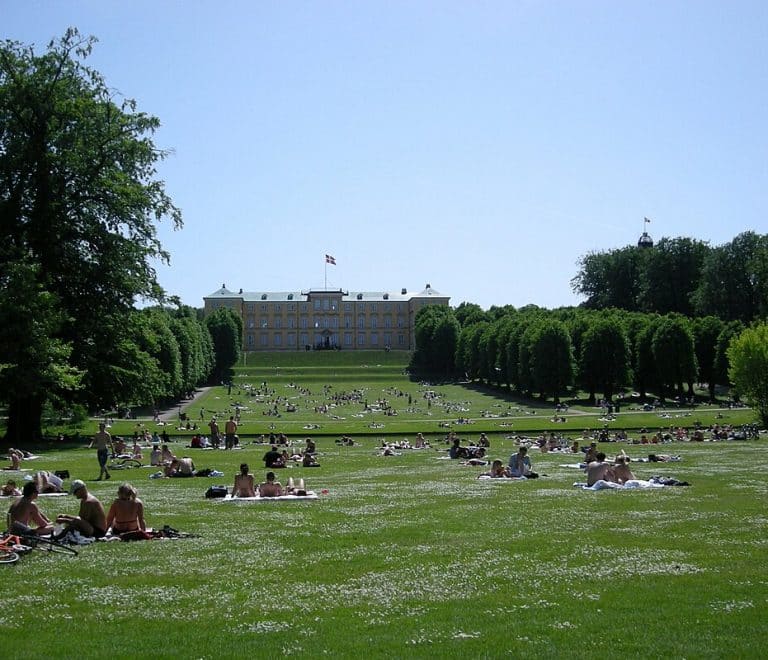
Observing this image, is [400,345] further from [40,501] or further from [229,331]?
[40,501]

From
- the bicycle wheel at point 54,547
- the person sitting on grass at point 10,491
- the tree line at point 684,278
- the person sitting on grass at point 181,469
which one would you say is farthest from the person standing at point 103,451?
the tree line at point 684,278

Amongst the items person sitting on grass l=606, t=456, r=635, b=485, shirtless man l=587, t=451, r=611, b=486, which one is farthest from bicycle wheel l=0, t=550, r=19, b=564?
person sitting on grass l=606, t=456, r=635, b=485

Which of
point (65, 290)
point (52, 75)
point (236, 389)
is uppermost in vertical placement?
point (52, 75)

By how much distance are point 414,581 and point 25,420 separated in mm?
24530

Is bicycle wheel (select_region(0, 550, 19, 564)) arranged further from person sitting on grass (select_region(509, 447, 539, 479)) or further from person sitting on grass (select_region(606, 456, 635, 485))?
person sitting on grass (select_region(509, 447, 539, 479))

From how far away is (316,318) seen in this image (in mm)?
153500

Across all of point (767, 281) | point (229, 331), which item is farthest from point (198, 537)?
point (229, 331)

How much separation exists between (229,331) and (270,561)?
303ft

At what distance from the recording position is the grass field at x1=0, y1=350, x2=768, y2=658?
265 inches

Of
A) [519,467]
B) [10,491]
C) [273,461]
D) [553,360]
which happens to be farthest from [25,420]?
[553,360]

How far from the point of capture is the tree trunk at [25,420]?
29.4 m

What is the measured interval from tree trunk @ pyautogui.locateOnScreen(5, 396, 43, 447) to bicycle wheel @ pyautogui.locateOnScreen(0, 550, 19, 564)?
20.6m

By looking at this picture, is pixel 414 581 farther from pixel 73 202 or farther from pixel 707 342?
pixel 707 342

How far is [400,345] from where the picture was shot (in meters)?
156
